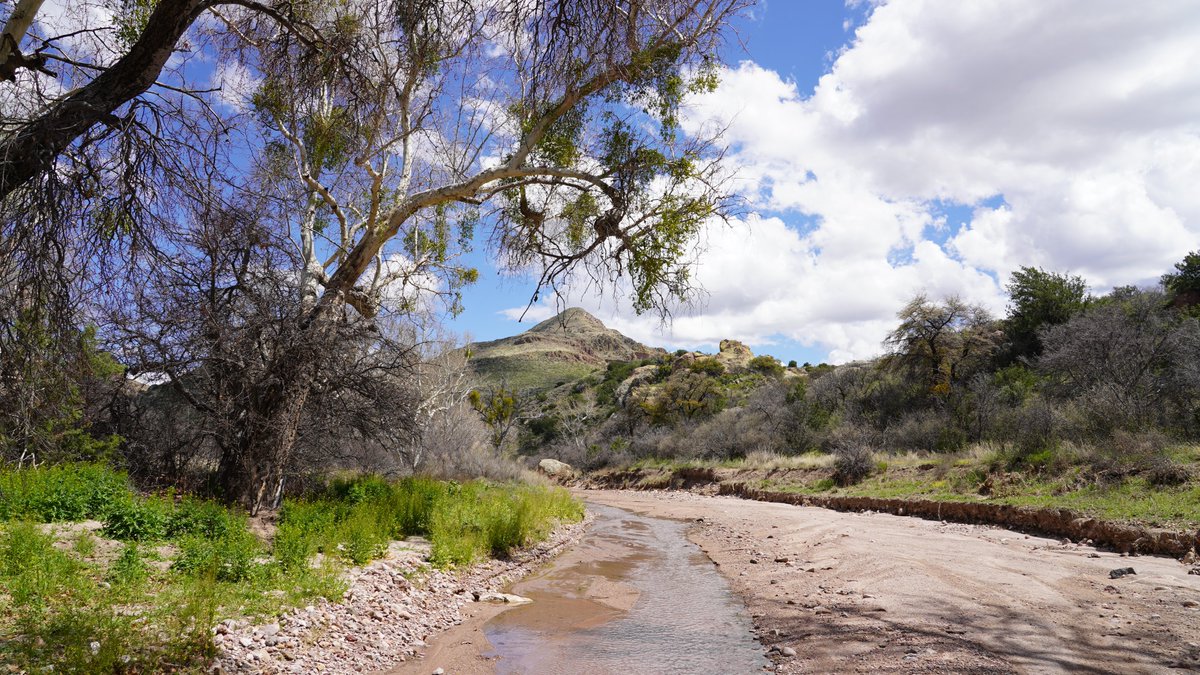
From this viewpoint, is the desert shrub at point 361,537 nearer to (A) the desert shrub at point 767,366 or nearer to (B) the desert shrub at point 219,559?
(B) the desert shrub at point 219,559

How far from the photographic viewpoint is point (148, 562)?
6.34m

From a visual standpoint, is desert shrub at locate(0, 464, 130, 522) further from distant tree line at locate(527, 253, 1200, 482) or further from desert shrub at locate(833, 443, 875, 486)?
desert shrub at locate(833, 443, 875, 486)

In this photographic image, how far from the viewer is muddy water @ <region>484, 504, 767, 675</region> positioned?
20.0 feet

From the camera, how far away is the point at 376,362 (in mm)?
11117

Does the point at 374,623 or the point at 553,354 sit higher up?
the point at 553,354

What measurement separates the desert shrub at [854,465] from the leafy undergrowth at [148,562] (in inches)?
592

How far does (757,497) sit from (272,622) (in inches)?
862

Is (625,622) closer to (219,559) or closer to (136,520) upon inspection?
(219,559)

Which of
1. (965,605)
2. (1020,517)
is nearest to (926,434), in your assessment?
(1020,517)

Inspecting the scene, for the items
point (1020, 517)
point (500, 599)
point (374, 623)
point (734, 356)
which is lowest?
point (500, 599)

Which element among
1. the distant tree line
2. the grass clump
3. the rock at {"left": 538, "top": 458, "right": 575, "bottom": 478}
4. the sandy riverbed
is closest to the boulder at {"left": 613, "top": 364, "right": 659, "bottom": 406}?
the distant tree line

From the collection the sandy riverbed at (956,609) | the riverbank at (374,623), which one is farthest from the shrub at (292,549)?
the sandy riverbed at (956,609)

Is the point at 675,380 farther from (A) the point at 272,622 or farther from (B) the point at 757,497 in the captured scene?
(A) the point at 272,622

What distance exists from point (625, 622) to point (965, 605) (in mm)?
3706
